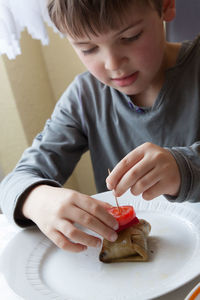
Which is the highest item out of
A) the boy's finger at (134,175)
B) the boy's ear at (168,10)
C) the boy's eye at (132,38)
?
the boy's ear at (168,10)

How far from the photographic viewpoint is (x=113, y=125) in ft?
3.20

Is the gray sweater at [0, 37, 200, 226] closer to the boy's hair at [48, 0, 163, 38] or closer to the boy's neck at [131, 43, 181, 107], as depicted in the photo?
the boy's neck at [131, 43, 181, 107]

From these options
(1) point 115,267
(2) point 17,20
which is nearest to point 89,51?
(1) point 115,267

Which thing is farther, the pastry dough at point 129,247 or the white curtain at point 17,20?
the white curtain at point 17,20

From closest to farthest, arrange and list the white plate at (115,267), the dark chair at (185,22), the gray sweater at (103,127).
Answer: the white plate at (115,267)
the gray sweater at (103,127)
the dark chair at (185,22)

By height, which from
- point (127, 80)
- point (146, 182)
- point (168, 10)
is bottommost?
point (146, 182)

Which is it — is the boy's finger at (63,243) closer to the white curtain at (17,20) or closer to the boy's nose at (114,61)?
the boy's nose at (114,61)

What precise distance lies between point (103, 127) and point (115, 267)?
0.49 m

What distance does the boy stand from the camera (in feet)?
1.99

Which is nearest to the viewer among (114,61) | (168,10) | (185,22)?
(114,61)

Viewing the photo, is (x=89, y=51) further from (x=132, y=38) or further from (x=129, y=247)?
(x=129, y=247)

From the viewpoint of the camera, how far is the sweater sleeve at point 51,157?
2.46 feet

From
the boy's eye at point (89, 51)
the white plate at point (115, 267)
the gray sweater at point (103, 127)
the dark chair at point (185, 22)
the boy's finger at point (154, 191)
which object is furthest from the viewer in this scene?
the dark chair at point (185, 22)

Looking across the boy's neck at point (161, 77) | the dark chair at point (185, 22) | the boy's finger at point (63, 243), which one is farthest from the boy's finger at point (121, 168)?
the dark chair at point (185, 22)
